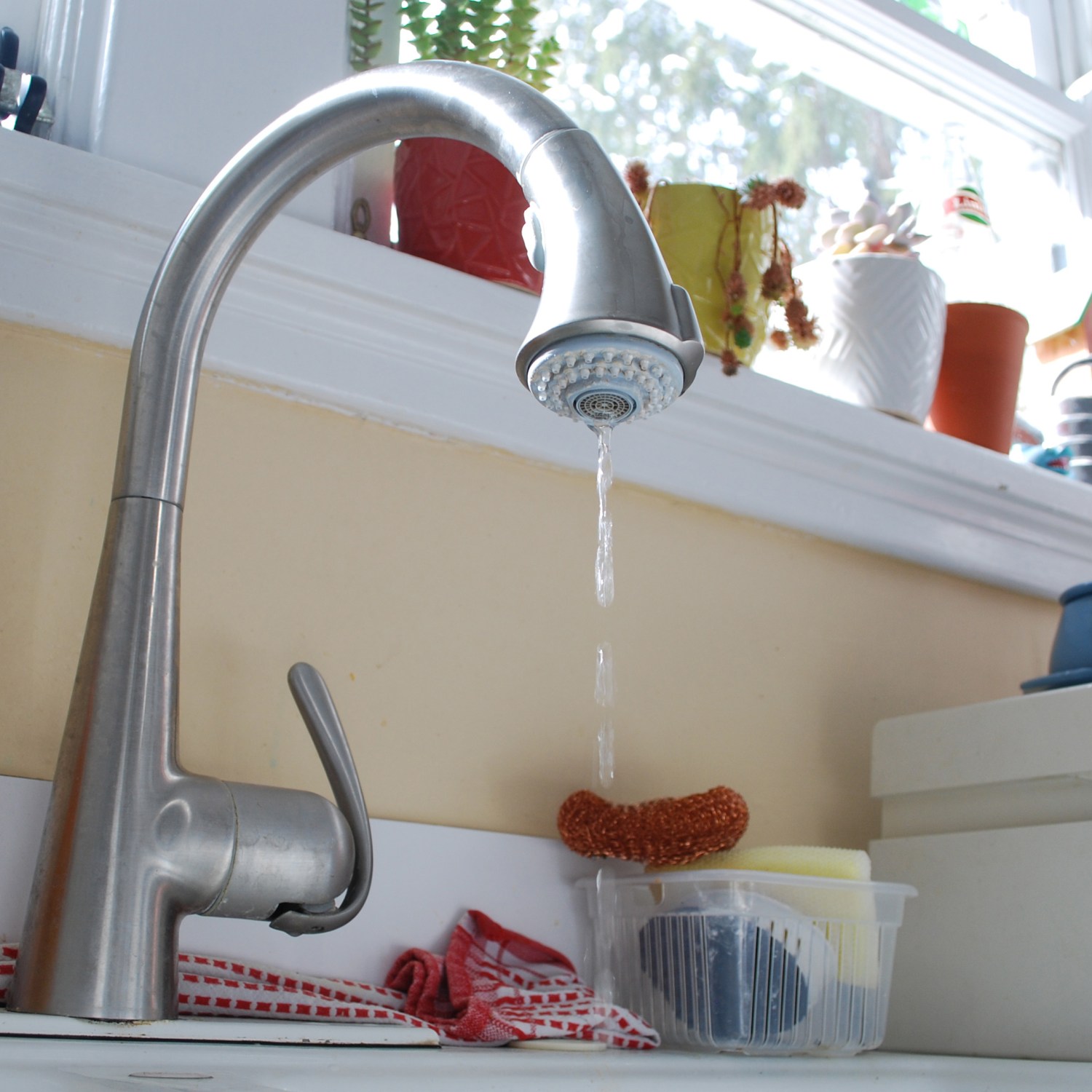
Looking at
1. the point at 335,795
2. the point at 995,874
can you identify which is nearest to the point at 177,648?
the point at 335,795

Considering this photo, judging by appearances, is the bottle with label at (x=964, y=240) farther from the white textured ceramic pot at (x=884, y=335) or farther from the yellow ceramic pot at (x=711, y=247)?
the yellow ceramic pot at (x=711, y=247)

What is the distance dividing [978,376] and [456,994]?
713 millimetres

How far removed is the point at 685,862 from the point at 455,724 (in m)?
0.16

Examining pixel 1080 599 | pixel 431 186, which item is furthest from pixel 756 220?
pixel 1080 599

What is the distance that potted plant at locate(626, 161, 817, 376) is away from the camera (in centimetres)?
91

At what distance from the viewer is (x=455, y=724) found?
2.44 ft

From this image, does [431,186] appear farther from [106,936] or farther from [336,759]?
[106,936]

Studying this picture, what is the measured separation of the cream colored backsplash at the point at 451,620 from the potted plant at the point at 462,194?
0.44ft

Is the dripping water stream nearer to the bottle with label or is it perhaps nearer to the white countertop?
the white countertop

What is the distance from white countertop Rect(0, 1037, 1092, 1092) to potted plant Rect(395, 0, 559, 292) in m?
0.49

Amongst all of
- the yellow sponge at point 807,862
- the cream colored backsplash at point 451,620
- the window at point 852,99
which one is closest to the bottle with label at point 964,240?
the window at point 852,99

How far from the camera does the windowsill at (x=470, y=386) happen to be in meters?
0.67

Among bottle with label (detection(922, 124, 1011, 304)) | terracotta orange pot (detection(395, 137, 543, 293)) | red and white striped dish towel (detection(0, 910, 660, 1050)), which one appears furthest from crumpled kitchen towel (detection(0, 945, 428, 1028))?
bottle with label (detection(922, 124, 1011, 304))

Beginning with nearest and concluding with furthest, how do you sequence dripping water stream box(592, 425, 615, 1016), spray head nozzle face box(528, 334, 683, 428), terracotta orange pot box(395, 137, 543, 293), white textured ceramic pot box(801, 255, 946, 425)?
spray head nozzle face box(528, 334, 683, 428) < dripping water stream box(592, 425, 615, 1016) < terracotta orange pot box(395, 137, 543, 293) < white textured ceramic pot box(801, 255, 946, 425)
